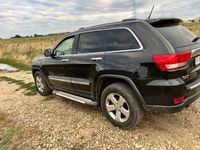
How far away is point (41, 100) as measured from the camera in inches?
244

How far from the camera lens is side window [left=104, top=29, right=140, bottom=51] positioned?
12.2 feet

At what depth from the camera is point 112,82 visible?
4105mm

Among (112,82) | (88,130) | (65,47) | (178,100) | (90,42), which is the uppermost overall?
(90,42)

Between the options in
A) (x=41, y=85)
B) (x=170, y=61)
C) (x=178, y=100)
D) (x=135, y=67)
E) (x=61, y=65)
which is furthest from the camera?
(x=41, y=85)

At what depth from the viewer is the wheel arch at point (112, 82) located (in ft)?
11.8

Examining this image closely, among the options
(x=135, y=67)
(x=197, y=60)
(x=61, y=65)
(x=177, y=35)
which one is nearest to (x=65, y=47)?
(x=61, y=65)

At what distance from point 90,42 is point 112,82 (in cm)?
99

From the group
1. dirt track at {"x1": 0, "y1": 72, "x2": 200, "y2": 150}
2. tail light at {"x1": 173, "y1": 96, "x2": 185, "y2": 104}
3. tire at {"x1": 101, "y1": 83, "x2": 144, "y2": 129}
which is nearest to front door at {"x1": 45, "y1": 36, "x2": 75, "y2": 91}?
dirt track at {"x1": 0, "y1": 72, "x2": 200, "y2": 150}

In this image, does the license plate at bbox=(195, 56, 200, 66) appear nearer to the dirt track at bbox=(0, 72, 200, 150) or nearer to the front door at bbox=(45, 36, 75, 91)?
the dirt track at bbox=(0, 72, 200, 150)

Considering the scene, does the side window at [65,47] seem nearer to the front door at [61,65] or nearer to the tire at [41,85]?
the front door at [61,65]

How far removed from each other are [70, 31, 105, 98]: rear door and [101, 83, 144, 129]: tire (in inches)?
16.8

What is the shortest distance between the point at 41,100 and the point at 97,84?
255 cm

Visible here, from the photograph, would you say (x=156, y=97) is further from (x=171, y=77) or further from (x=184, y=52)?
(x=184, y=52)

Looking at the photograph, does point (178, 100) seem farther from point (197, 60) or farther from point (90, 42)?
point (90, 42)
